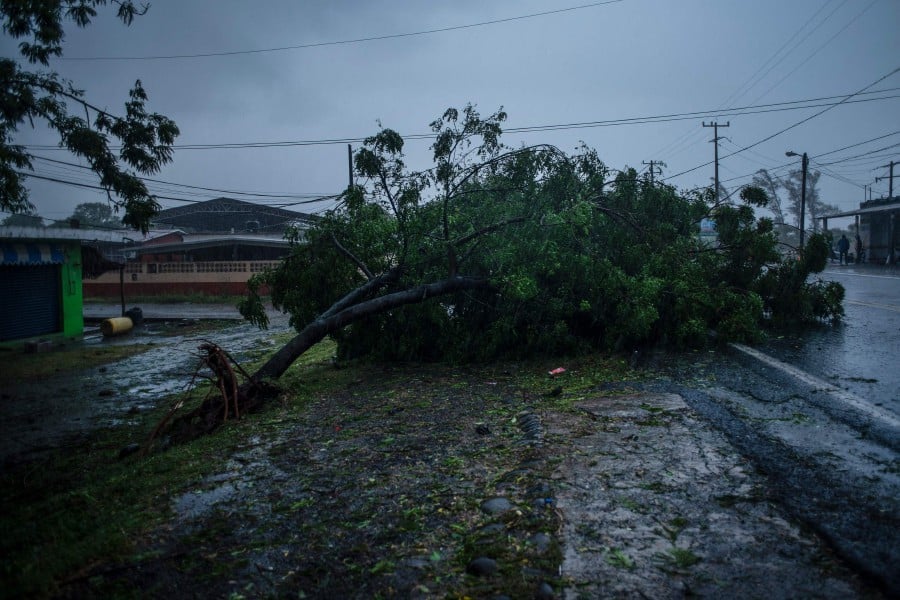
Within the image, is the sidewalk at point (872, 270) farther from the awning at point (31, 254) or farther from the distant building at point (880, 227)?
the awning at point (31, 254)

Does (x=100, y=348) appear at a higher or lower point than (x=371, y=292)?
lower

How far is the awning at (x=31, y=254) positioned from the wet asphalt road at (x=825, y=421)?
14526mm

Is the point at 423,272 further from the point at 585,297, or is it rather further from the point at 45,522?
the point at 45,522

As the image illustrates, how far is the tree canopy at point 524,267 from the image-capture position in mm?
7379

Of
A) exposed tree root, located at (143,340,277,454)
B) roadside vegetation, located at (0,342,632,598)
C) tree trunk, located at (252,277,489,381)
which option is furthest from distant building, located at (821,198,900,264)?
exposed tree root, located at (143,340,277,454)

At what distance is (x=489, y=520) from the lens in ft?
9.97

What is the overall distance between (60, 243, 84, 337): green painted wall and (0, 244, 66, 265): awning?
0.29 metres

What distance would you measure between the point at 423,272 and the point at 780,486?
5678 mm

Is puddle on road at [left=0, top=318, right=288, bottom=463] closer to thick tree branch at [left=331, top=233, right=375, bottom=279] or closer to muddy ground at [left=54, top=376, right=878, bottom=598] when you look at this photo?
thick tree branch at [left=331, top=233, right=375, bottom=279]

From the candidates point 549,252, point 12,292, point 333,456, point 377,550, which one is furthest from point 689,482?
point 12,292

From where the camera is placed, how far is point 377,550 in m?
2.83

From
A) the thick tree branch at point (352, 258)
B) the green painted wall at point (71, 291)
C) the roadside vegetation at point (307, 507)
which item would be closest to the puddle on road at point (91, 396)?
the roadside vegetation at point (307, 507)

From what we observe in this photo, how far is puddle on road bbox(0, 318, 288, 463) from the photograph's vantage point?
238 inches

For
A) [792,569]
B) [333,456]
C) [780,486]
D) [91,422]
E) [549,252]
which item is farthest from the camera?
[549,252]
